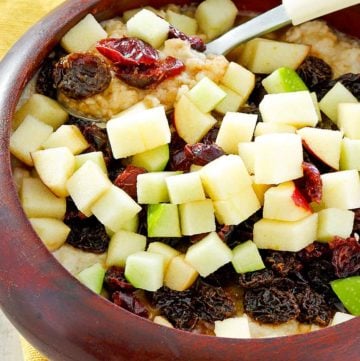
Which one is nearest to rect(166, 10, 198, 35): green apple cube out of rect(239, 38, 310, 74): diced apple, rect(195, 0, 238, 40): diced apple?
rect(195, 0, 238, 40): diced apple

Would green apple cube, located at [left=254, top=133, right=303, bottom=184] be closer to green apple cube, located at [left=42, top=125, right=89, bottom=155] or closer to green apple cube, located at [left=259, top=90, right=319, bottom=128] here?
green apple cube, located at [left=259, top=90, right=319, bottom=128]

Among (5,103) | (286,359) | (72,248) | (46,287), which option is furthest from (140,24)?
(286,359)

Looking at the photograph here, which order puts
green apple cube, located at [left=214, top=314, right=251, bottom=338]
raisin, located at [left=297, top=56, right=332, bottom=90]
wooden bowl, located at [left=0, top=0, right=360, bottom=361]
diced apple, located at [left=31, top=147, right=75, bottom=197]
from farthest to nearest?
raisin, located at [left=297, top=56, right=332, bottom=90]
diced apple, located at [left=31, top=147, right=75, bottom=197]
green apple cube, located at [left=214, top=314, right=251, bottom=338]
wooden bowl, located at [left=0, top=0, right=360, bottom=361]

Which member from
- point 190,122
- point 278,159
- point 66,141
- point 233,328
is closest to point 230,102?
point 190,122

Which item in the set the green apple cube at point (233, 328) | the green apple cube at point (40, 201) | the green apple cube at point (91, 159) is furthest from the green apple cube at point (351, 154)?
the green apple cube at point (40, 201)

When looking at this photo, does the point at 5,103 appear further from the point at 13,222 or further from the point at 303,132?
the point at 303,132

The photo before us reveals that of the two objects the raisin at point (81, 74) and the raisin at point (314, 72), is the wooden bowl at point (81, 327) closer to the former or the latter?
the raisin at point (81, 74)
